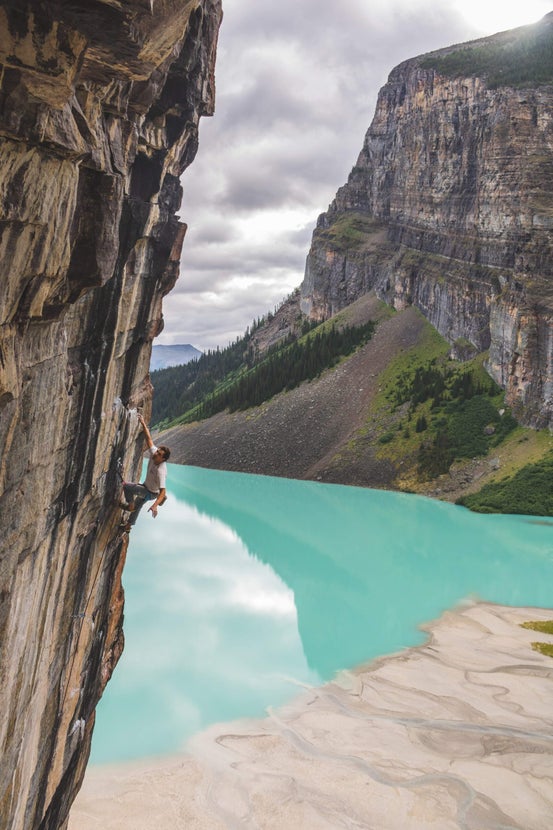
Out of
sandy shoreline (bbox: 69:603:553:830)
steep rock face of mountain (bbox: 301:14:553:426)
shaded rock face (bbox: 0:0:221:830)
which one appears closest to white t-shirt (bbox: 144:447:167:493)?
shaded rock face (bbox: 0:0:221:830)

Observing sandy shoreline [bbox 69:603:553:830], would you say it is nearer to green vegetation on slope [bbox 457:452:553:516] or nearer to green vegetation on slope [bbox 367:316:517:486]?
green vegetation on slope [bbox 457:452:553:516]

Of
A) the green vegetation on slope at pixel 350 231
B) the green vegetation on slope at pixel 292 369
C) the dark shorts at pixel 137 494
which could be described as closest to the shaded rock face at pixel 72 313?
the dark shorts at pixel 137 494

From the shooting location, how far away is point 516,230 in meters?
105

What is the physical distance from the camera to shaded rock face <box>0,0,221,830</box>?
219 inches

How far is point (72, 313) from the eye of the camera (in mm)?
8500

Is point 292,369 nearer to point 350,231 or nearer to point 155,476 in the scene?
point 350,231

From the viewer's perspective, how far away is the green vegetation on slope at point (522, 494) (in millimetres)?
67562

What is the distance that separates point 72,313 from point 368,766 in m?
15.2

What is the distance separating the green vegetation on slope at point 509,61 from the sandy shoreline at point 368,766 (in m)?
115

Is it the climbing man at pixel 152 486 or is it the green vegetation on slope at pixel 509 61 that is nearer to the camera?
the climbing man at pixel 152 486

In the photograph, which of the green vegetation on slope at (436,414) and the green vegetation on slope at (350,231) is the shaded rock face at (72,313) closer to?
the green vegetation on slope at (436,414)

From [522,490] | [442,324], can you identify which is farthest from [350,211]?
[522,490]

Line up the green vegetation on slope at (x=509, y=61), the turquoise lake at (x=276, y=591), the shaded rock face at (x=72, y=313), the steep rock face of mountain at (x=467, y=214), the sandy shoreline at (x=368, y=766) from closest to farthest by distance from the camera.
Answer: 1. the shaded rock face at (x=72, y=313)
2. the sandy shoreline at (x=368, y=766)
3. the turquoise lake at (x=276, y=591)
4. the steep rock face of mountain at (x=467, y=214)
5. the green vegetation on slope at (x=509, y=61)

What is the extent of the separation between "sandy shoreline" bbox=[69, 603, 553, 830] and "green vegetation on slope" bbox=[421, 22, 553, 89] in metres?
115
